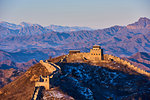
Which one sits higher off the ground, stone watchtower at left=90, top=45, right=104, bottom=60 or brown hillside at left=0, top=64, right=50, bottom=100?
stone watchtower at left=90, top=45, right=104, bottom=60

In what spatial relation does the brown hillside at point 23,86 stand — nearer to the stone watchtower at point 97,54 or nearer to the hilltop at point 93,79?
the hilltop at point 93,79

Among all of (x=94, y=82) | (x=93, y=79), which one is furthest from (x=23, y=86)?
(x=93, y=79)

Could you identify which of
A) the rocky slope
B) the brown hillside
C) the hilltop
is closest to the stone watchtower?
the hilltop

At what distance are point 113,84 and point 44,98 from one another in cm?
6323

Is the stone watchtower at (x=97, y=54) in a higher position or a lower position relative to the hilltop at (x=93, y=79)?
higher

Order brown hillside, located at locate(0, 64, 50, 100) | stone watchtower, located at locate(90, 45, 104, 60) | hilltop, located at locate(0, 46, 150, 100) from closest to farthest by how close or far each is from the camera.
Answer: hilltop, located at locate(0, 46, 150, 100) < brown hillside, located at locate(0, 64, 50, 100) < stone watchtower, located at locate(90, 45, 104, 60)

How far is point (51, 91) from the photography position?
3686 inches

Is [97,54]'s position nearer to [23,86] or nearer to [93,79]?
[93,79]

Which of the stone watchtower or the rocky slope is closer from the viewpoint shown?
the rocky slope

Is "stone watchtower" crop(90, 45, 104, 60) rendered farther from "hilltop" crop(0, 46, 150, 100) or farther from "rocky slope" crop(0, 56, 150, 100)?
"rocky slope" crop(0, 56, 150, 100)

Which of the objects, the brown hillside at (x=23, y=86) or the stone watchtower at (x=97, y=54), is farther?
the stone watchtower at (x=97, y=54)

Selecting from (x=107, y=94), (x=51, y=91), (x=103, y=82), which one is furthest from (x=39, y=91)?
(x=103, y=82)

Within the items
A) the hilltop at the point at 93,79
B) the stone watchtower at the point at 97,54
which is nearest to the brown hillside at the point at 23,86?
the hilltop at the point at 93,79

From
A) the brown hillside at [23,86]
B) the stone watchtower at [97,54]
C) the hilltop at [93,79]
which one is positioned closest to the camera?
the hilltop at [93,79]
